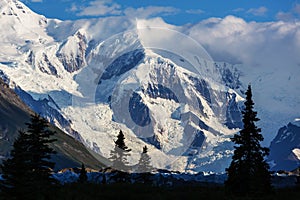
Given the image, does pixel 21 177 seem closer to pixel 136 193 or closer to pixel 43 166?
pixel 43 166

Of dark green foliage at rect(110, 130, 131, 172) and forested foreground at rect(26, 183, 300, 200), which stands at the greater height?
dark green foliage at rect(110, 130, 131, 172)

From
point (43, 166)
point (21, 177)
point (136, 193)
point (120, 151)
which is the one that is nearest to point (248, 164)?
point (136, 193)

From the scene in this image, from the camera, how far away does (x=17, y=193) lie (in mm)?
19734

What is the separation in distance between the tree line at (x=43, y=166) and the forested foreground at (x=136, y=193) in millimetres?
607

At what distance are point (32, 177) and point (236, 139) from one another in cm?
1086

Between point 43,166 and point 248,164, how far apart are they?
898cm

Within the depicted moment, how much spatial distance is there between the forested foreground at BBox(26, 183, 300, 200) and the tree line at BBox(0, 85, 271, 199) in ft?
1.99

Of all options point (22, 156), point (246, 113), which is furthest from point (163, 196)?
point (246, 113)

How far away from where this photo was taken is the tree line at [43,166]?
1986 centimetres

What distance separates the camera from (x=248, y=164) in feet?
89.1

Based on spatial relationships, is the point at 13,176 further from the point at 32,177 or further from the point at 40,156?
the point at 40,156

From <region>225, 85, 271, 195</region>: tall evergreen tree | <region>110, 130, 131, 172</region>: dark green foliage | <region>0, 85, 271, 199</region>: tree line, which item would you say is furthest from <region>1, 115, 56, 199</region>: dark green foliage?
<region>110, 130, 131, 172</region>: dark green foliage

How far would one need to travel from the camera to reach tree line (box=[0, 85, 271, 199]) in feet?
65.2

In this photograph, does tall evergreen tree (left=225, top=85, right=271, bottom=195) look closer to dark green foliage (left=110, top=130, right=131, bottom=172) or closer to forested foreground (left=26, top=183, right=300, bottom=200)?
forested foreground (left=26, top=183, right=300, bottom=200)
